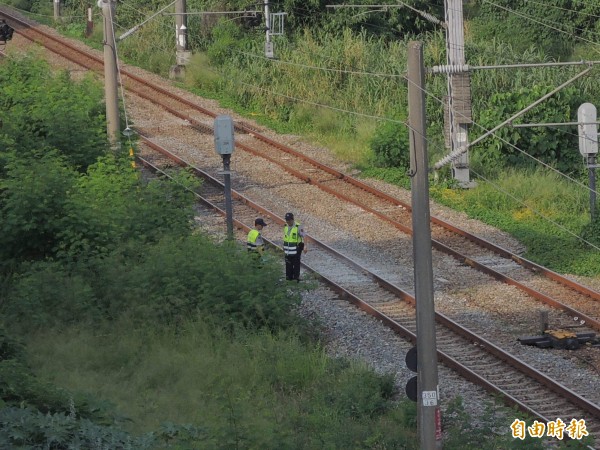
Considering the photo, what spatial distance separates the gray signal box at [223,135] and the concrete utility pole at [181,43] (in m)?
19.0

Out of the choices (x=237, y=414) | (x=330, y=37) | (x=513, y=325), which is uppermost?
(x=330, y=37)

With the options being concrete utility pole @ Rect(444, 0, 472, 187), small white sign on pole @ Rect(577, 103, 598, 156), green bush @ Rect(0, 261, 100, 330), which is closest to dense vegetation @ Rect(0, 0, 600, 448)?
green bush @ Rect(0, 261, 100, 330)

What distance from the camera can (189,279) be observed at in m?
17.8

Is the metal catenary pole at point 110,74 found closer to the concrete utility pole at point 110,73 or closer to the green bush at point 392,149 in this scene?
the concrete utility pole at point 110,73

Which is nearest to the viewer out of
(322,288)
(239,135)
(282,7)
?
(322,288)

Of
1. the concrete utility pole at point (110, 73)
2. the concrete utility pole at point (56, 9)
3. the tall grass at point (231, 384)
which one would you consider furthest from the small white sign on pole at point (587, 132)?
the concrete utility pole at point (56, 9)

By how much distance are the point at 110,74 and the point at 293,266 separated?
590 centimetres

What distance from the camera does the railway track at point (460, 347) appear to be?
14.6 meters

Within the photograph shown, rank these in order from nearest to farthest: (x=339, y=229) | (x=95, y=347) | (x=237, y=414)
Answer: (x=237, y=414) → (x=95, y=347) → (x=339, y=229)

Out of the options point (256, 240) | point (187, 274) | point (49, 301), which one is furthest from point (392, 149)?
point (49, 301)

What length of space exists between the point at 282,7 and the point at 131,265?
80.0ft

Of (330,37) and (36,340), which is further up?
(330,37)

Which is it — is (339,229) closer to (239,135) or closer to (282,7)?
(239,135)

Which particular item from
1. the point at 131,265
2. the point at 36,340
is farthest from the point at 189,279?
the point at 36,340
